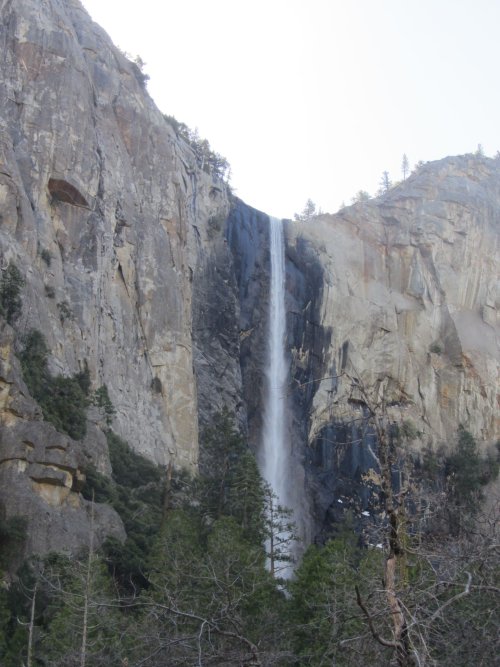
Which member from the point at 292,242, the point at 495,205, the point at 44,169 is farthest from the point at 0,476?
the point at 495,205

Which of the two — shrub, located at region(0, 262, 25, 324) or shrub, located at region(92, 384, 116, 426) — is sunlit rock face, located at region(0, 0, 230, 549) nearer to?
shrub, located at region(0, 262, 25, 324)

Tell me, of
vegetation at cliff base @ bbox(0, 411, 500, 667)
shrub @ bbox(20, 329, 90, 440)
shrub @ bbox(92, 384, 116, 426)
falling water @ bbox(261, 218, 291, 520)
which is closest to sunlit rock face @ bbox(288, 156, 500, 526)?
falling water @ bbox(261, 218, 291, 520)

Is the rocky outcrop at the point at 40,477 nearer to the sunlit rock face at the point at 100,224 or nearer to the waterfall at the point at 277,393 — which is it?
the sunlit rock face at the point at 100,224

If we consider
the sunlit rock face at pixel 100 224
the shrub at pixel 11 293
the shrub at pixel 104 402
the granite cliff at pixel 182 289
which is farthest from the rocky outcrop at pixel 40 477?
the shrub at pixel 104 402

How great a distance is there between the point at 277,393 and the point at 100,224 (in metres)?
15.6

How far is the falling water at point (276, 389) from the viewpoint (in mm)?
50750

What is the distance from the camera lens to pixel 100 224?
153ft

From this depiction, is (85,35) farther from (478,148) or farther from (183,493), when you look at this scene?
(478,148)

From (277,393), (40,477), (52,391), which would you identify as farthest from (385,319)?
(40,477)

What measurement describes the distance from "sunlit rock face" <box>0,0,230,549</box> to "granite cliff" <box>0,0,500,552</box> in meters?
0.12

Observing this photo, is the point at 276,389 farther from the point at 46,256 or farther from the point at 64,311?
the point at 46,256

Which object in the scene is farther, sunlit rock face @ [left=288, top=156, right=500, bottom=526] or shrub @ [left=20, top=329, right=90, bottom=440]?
sunlit rock face @ [left=288, top=156, right=500, bottom=526]

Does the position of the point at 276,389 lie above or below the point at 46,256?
below

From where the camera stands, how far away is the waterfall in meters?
50.6
